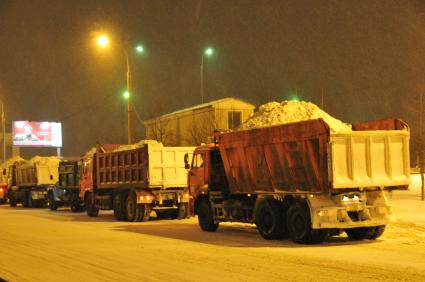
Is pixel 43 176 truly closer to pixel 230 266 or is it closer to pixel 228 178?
pixel 228 178

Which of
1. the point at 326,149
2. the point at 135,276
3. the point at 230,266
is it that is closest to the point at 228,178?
the point at 326,149

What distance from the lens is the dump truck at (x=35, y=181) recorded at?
39688 millimetres

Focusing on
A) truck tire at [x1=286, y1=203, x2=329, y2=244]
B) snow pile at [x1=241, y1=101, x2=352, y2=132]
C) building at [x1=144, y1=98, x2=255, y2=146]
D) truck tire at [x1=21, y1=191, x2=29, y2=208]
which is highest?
building at [x1=144, y1=98, x2=255, y2=146]

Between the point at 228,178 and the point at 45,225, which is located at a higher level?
the point at 228,178

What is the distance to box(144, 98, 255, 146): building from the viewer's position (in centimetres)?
4956

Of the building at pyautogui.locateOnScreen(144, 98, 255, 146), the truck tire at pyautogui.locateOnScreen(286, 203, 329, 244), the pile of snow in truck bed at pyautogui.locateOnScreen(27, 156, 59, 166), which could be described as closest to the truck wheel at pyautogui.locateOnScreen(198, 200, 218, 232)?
the truck tire at pyautogui.locateOnScreen(286, 203, 329, 244)

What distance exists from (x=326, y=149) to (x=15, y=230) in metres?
11.4

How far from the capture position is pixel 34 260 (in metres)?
13.3

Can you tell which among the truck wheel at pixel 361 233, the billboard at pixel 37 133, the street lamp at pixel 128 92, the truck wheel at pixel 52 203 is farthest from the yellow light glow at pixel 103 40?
the billboard at pixel 37 133

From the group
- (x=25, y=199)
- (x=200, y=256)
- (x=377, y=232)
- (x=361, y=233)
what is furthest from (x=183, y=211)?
(x=25, y=199)

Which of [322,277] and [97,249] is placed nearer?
[322,277]

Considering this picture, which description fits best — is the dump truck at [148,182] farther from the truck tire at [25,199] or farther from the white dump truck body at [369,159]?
the truck tire at [25,199]

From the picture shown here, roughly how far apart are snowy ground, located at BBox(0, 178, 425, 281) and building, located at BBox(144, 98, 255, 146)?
2784cm

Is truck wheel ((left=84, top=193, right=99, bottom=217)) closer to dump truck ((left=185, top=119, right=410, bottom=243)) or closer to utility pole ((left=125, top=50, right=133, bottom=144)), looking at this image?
utility pole ((left=125, top=50, right=133, bottom=144))
